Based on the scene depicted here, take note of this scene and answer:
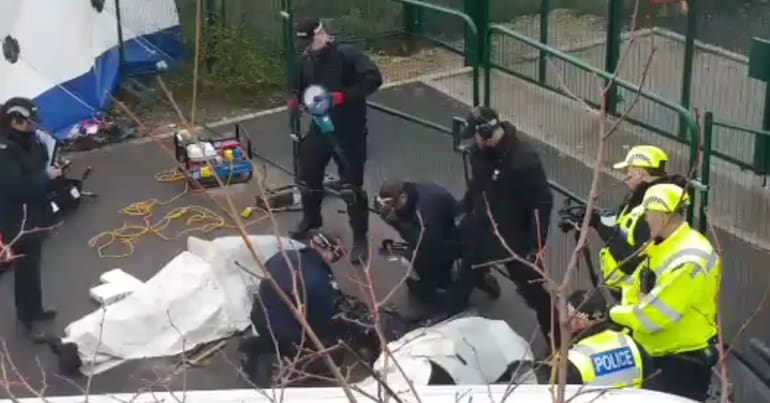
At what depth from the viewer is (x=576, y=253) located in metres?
3.36

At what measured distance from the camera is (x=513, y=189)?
25.8 feet

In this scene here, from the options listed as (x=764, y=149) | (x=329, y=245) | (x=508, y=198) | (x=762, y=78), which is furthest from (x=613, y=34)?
(x=329, y=245)

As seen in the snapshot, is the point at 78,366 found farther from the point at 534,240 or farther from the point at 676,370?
the point at 676,370

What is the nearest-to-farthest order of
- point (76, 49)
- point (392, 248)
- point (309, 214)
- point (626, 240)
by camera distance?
point (626, 240) → point (392, 248) → point (309, 214) → point (76, 49)

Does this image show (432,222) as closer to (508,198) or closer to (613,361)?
(508,198)

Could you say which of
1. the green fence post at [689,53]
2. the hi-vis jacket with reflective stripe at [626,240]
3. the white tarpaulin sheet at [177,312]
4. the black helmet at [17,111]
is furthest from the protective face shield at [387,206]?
the green fence post at [689,53]

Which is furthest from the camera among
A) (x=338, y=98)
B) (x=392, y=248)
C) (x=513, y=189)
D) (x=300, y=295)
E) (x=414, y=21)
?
(x=414, y=21)

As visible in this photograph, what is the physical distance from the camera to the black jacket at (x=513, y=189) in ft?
25.7

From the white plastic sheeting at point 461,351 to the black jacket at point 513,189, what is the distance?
61 centimetres

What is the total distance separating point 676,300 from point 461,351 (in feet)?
4.15

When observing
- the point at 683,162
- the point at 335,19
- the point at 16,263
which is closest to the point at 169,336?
the point at 16,263

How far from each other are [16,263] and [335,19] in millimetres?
Result: 5484

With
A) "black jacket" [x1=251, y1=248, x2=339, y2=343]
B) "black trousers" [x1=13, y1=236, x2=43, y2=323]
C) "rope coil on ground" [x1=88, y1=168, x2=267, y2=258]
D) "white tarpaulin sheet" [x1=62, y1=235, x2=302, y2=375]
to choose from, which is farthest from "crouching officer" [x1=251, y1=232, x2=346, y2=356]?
"rope coil on ground" [x1=88, y1=168, x2=267, y2=258]

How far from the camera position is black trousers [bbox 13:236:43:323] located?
28.0 feet
